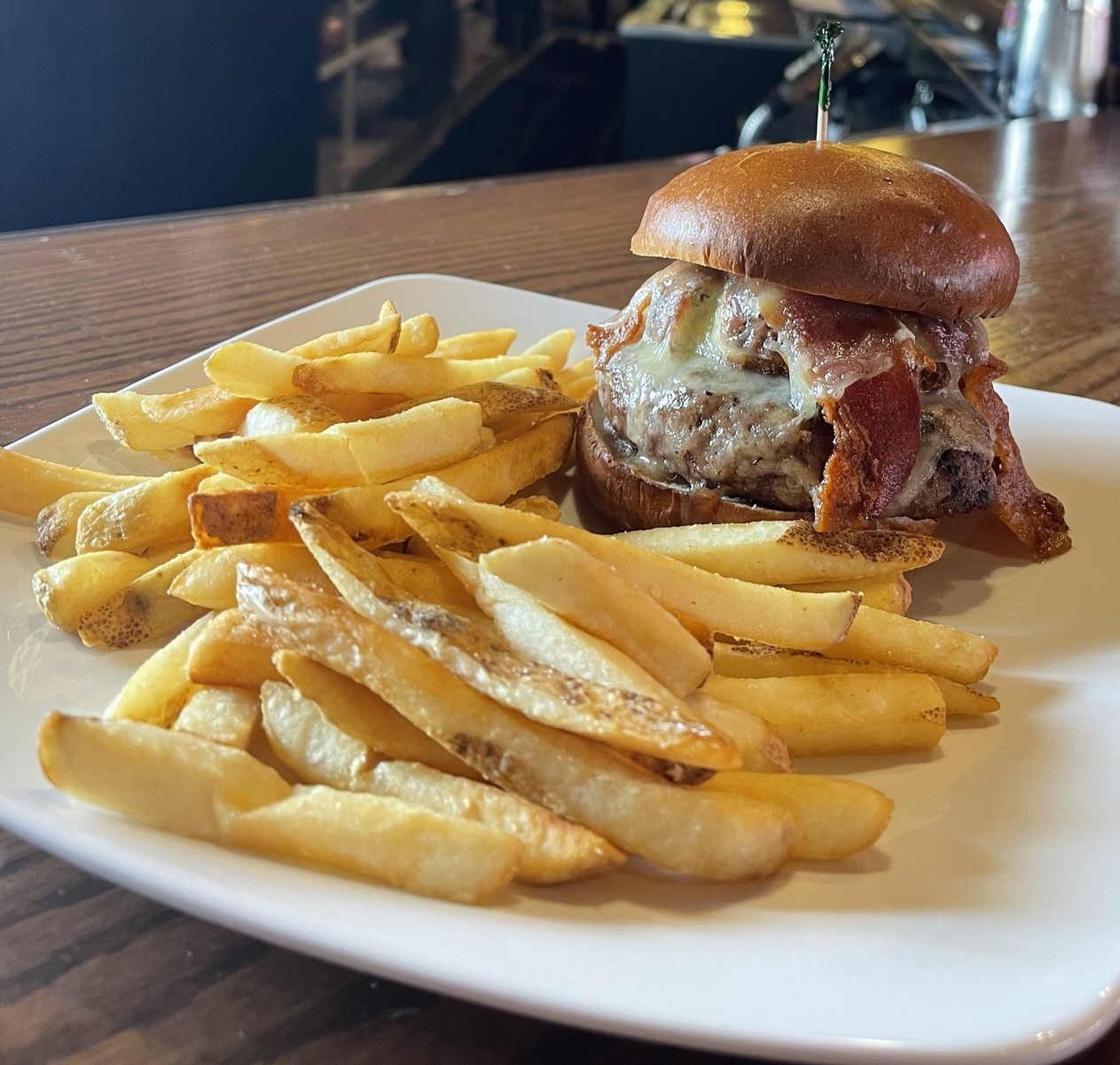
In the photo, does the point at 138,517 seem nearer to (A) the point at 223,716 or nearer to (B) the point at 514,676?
(A) the point at 223,716

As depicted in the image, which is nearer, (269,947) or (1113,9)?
(269,947)

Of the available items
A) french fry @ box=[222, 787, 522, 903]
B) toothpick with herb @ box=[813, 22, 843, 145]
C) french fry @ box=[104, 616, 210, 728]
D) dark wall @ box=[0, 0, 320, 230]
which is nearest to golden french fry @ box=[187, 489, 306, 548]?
french fry @ box=[104, 616, 210, 728]

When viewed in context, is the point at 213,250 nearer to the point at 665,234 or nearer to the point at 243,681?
the point at 665,234

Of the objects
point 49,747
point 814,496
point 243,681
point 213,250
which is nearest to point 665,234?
point 814,496

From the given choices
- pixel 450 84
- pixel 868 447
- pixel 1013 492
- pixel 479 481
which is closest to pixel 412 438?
pixel 479 481

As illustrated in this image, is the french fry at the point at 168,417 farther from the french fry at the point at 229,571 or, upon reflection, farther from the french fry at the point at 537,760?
the french fry at the point at 537,760
